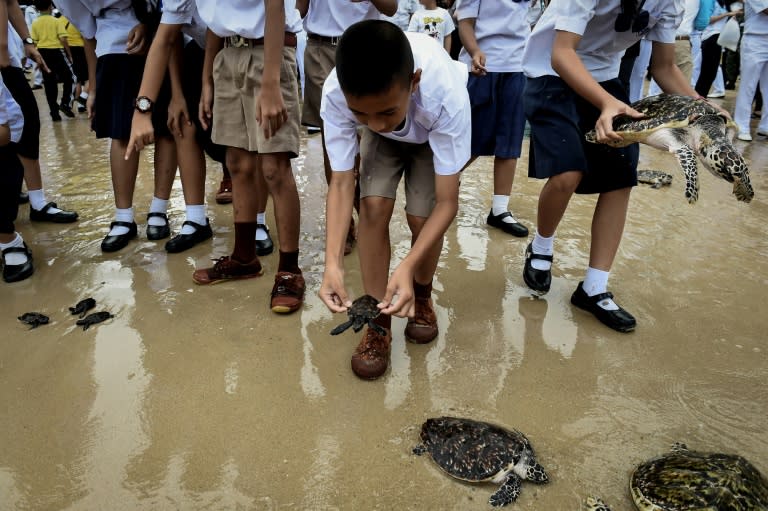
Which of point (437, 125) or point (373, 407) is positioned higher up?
point (437, 125)

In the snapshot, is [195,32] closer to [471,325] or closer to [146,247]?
[146,247]

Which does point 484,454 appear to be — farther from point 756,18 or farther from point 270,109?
point 756,18

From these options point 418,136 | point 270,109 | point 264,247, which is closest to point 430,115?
point 418,136

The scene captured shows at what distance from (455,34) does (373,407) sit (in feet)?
17.7

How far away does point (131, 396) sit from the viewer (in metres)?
1.94

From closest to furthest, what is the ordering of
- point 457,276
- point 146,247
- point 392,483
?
point 392,483 < point 457,276 < point 146,247

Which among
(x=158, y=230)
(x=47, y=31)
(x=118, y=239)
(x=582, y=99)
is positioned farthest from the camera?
(x=47, y=31)

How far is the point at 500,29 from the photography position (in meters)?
3.34

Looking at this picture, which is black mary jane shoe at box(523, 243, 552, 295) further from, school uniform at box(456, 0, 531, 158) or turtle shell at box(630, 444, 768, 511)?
turtle shell at box(630, 444, 768, 511)

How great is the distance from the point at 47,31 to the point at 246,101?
7.47 meters

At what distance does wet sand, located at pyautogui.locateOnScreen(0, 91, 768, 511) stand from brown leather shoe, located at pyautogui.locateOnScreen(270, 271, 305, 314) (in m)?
0.07

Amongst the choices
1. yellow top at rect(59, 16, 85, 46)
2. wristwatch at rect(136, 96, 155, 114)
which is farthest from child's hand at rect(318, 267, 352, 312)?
yellow top at rect(59, 16, 85, 46)

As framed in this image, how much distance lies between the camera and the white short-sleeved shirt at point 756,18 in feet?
18.8

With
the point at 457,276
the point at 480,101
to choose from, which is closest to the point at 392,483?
the point at 457,276
